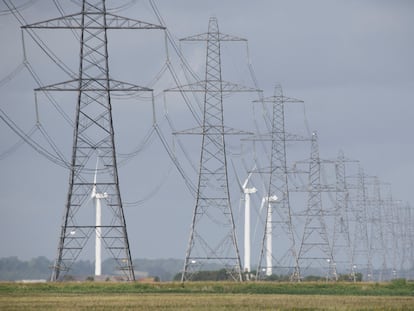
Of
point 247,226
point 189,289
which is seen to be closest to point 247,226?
point 247,226

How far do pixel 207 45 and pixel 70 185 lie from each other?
27.1m

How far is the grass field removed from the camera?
2911 inches

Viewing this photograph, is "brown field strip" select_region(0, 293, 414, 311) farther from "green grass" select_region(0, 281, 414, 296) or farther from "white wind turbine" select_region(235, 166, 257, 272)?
"white wind turbine" select_region(235, 166, 257, 272)

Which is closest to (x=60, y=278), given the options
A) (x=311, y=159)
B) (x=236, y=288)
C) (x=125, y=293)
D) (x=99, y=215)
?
(x=125, y=293)

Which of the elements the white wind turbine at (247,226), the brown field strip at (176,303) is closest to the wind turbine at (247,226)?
the white wind turbine at (247,226)

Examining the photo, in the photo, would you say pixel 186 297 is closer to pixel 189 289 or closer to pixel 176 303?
pixel 176 303

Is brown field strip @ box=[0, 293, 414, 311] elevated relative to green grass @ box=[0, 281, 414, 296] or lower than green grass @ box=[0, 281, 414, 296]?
lower

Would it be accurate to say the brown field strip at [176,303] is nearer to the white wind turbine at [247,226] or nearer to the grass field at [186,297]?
the grass field at [186,297]

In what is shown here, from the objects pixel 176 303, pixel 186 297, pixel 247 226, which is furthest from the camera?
pixel 247 226

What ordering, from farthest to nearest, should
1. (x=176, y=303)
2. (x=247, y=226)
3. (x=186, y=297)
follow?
(x=247, y=226) → (x=186, y=297) → (x=176, y=303)

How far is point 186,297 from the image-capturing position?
3418 inches

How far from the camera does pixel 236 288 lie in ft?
344

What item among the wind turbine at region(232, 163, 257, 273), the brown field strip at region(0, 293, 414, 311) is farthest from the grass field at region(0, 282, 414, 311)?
the wind turbine at region(232, 163, 257, 273)

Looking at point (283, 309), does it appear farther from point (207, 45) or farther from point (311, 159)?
point (311, 159)
